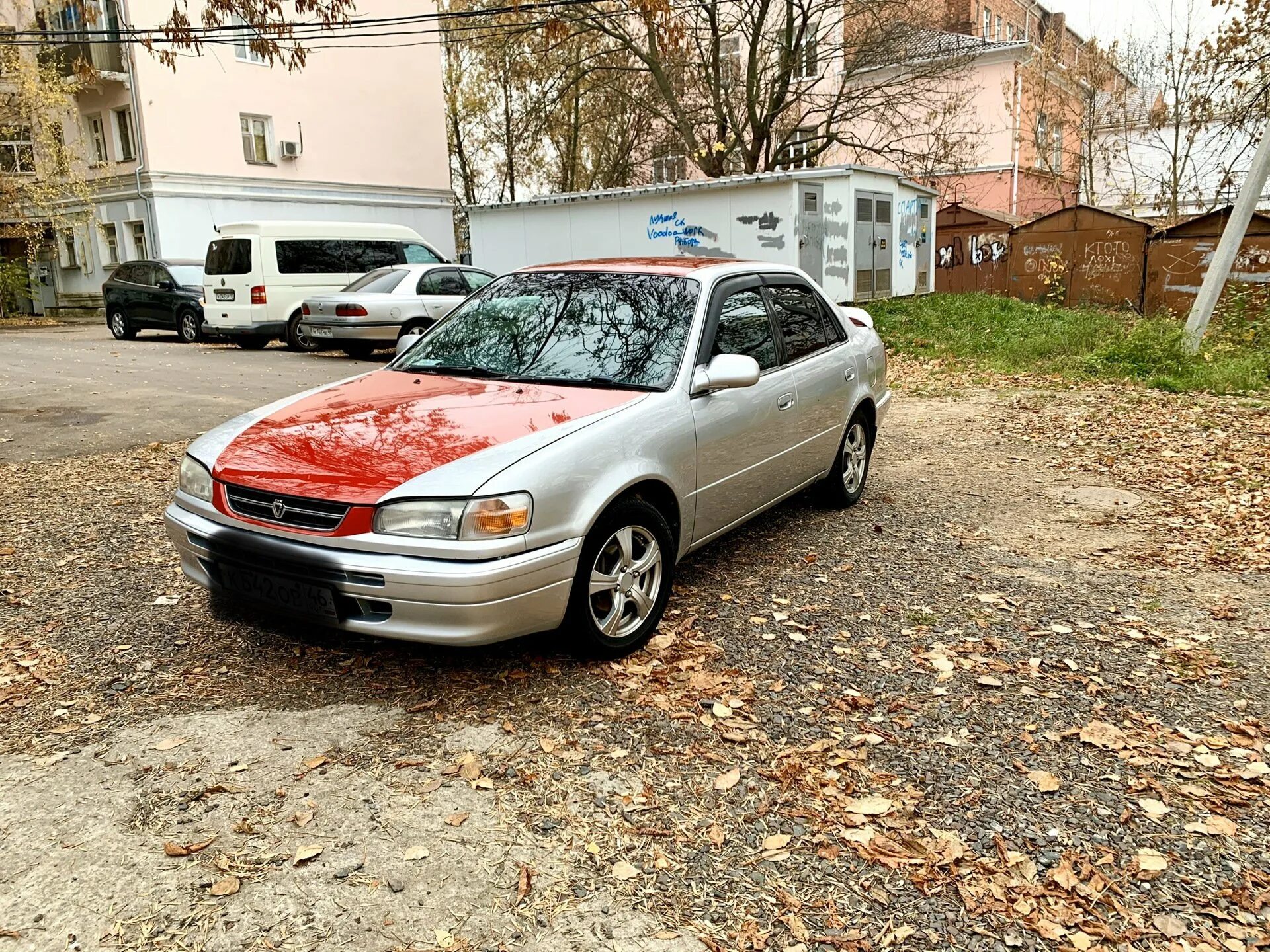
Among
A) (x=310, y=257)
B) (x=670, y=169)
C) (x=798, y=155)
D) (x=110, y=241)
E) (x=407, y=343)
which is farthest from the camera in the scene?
(x=670, y=169)

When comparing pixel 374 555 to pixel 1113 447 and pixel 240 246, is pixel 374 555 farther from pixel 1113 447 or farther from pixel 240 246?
pixel 240 246

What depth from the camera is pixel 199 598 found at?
15.5ft

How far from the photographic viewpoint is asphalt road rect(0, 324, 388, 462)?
29.0ft

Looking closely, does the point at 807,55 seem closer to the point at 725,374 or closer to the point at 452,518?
the point at 725,374

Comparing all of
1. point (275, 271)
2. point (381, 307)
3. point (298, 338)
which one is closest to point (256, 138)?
point (275, 271)

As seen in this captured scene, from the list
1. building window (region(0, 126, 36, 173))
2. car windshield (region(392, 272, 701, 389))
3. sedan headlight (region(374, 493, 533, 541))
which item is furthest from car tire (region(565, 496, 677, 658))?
building window (region(0, 126, 36, 173))

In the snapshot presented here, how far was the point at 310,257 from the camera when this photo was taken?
54.1 ft

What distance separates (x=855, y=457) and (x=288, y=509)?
13.2ft

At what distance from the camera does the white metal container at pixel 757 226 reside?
1777 cm

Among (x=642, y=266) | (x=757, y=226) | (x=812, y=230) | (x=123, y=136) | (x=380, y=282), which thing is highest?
(x=123, y=136)

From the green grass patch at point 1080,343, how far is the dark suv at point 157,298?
13027 millimetres

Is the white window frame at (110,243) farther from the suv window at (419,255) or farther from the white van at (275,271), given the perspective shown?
the suv window at (419,255)

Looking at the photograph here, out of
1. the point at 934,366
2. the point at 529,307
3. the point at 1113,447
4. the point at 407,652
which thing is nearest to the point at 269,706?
the point at 407,652

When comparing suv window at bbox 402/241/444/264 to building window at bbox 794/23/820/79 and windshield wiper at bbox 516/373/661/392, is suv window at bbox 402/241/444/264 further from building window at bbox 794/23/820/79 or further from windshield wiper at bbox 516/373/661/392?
windshield wiper at bbox 516/373/661/392
